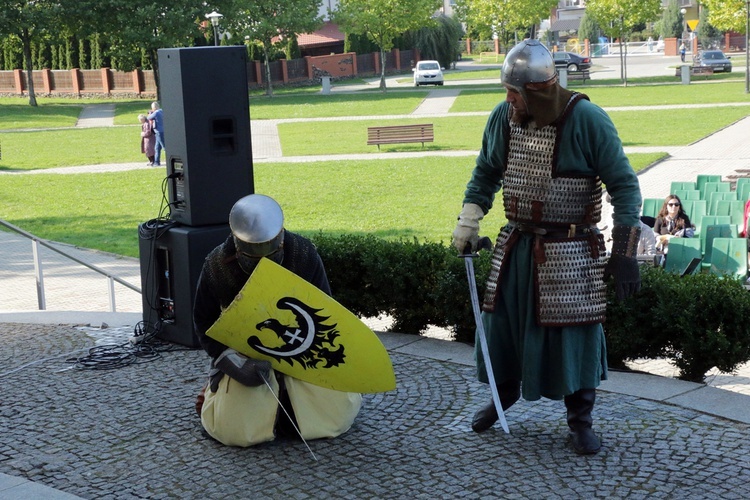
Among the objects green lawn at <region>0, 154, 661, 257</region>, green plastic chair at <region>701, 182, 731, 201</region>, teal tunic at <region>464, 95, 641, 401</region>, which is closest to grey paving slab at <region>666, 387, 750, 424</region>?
teal tunic at <region>464, 95, 641, 401</region>

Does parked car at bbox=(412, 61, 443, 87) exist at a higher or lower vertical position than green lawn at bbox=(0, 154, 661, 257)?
higher

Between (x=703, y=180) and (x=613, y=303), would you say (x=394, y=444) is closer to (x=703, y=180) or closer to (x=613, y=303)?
(x=613, y=303)

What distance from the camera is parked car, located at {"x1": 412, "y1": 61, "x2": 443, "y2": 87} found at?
156ft

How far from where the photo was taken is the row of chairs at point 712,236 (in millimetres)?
9695

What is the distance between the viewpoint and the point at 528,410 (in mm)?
5188

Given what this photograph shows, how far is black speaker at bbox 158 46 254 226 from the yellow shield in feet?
7.18

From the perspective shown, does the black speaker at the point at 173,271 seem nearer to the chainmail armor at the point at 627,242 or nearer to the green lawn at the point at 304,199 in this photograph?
the chainmail armor at the point at 627,242

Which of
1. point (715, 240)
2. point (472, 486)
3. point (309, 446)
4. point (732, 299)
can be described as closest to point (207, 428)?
point (309, 446)

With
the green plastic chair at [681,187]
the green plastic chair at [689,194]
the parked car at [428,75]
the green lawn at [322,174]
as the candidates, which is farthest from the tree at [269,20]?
the green plastic chair at [689,194]

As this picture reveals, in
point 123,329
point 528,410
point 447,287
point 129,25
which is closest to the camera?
point 528,410

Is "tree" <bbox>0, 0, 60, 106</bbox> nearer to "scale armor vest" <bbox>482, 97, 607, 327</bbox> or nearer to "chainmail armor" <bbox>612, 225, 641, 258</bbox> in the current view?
"scale armor vest" <bbox>482, 97, 607, 327</bbox>

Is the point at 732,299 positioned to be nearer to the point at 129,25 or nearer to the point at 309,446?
the point at 309,446

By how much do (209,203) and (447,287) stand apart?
1697mm

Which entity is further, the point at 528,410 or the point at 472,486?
the point at 528,410
